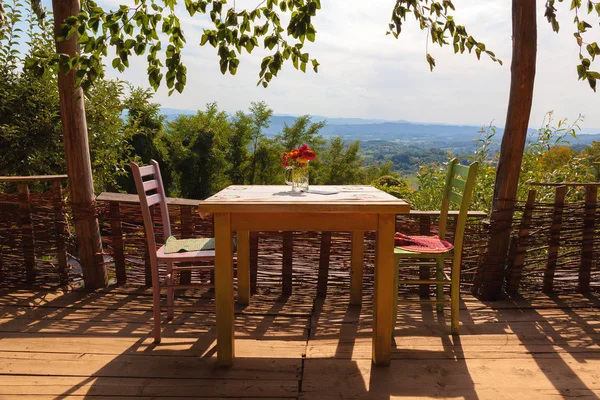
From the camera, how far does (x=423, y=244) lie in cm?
286

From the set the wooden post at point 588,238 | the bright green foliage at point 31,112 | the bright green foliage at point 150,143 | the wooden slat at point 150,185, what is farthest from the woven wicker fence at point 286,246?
the bright green foliage at point 150,143

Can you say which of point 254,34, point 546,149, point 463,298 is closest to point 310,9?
point 254,34

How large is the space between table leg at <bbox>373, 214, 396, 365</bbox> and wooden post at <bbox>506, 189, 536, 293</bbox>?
1.43 m

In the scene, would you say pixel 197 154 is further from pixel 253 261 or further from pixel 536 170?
pixel 253 261

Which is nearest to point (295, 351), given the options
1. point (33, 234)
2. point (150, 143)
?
point (33, 234)

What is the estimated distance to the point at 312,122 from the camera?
26.0 m

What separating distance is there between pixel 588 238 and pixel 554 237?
0.25 m

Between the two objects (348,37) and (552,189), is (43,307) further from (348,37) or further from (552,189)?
(552,189)

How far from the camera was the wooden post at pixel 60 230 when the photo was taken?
11.2ft

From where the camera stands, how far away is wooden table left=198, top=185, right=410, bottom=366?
7.30ft

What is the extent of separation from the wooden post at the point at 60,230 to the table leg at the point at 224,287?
67.2 inches

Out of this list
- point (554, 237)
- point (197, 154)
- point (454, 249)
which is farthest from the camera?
point (197, 154)

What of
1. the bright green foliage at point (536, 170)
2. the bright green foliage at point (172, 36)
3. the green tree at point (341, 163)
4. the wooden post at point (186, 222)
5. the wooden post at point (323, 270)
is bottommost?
the green tree at point (341, 163)

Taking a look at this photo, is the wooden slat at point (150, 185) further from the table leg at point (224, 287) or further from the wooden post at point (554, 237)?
the wooden post at point (554, 237)
